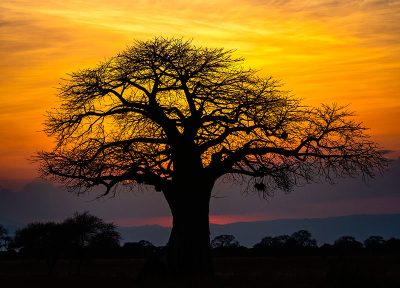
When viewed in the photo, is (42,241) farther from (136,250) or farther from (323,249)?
(323,249)

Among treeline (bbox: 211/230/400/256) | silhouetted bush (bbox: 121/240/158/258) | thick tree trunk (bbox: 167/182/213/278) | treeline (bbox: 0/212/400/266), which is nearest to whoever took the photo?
thick tree trunk (bbox: 167/182/213/278)

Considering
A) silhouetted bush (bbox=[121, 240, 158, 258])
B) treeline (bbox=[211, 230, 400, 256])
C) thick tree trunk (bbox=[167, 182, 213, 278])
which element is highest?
silhouetted bush (bbox=[121, 240, 158, 258])

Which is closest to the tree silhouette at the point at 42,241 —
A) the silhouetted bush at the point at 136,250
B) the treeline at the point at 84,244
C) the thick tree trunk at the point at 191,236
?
the treeline at the point at 84,244

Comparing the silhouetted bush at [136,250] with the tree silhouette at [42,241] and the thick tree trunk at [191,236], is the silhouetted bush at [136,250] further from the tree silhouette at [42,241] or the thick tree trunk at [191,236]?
the thick tree trunk at [191,236]

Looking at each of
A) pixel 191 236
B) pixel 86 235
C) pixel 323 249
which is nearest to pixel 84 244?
pixel 86 235

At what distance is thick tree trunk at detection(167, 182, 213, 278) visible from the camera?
93.1 ft

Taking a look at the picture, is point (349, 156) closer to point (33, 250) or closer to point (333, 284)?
point (333, 284)

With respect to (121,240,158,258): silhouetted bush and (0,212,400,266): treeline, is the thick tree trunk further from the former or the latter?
(121,240,158,258): silhouetted bush

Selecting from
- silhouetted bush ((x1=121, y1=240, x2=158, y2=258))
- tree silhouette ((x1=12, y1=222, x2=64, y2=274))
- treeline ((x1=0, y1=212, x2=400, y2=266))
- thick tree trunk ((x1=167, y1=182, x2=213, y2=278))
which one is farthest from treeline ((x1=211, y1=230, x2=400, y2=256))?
thick tree trunk ((x1=167, y1=182, x2=213, y2=278))

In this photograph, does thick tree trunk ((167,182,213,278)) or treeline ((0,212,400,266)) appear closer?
thick tree trunk ((167,182,213,278))

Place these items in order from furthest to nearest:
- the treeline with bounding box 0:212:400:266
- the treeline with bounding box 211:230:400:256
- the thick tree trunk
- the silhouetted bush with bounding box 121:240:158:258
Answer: the silhouetted bush with bounding box 121:240:158:258, the treeline with bounding box 0:212:400:266, the treeline with bounding box 211:230:400:256, the thick tree trunk

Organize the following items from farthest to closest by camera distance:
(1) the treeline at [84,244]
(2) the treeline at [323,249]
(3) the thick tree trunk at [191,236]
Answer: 1. (1) the treeline at [84,244]
2. (2) the treeline at [323,249]
3. (3) the thick tree trunk at [191,236]

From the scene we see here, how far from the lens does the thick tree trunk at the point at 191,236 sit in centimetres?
2839

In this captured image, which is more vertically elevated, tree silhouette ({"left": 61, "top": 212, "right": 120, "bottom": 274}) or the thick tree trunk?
tree silhouette ({"left": 61, "top": 212, "right": 120, "bottom": 274})
